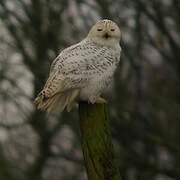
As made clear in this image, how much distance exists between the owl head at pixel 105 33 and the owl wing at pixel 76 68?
0.24 feet

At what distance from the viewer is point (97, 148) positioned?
3.85 metres

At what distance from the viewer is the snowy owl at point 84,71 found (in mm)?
4085

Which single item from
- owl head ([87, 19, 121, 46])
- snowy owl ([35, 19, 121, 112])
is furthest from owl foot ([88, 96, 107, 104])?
owl head ([87, 19, 121, 46])

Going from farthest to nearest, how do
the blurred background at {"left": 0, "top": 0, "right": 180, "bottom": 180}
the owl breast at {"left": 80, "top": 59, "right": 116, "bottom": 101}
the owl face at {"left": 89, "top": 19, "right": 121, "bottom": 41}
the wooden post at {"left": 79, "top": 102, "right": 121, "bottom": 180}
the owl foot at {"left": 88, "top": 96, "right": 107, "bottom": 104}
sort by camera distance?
the blurred background at {"left": 0, "top": 0, "right": 180, "bottom": 180}, the owl face at {"left": 89, "top": 19, "right": 121, "bottom": 41}, the owl breast at {"left": 80, "top": 59, "right": 116, "bottom": 101}, the owl foot at {"left": 88, "top": 96, "right": 107, "bottom": 104}, the wooden post at {"left": 79, "top": 102, "right": 121, "bottom": 180}

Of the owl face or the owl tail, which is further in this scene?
the owl face

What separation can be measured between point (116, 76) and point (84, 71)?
25.5ft

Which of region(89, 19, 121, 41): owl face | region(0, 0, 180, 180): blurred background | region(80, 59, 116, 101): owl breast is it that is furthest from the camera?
region(0, 0, 180, 180): blurred background

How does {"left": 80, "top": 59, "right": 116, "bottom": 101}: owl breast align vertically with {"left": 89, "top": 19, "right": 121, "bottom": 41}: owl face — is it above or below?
below

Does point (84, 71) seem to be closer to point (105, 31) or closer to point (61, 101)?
point (61, 101)

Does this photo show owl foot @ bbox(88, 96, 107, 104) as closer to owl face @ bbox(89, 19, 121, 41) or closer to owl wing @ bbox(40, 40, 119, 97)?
owl wing @ bbox(40, 40, 119, 97)

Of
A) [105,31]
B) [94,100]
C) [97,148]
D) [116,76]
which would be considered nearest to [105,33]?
[105,31]

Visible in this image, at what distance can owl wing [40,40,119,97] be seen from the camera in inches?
161

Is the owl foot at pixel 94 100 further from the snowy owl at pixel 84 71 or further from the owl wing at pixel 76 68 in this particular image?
the owl wing at pixel 76 68

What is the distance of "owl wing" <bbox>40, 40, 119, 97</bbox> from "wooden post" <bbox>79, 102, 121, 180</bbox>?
291 mm
